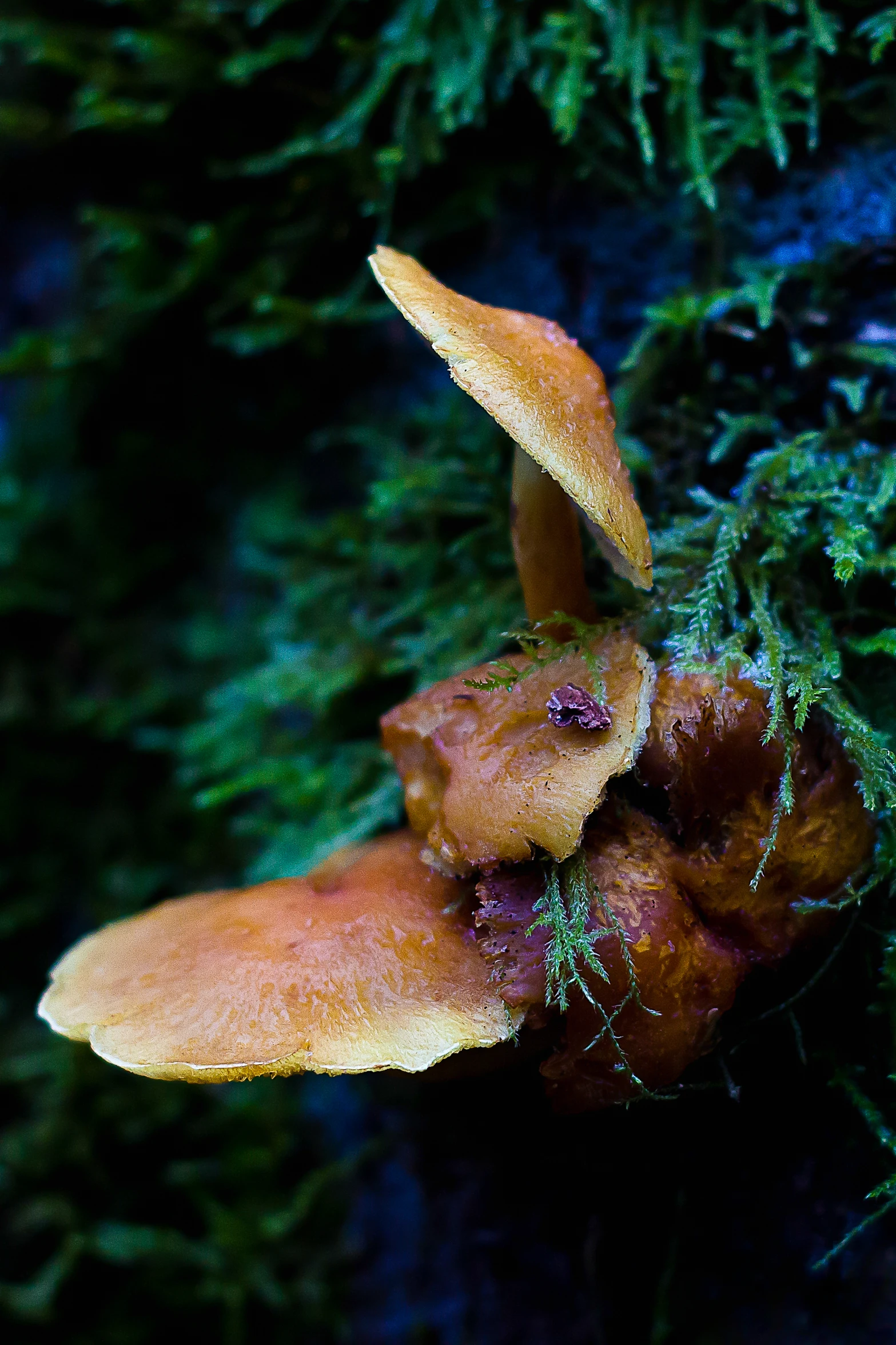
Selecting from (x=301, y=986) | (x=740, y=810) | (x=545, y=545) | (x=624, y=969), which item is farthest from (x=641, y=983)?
(x=545, y=545)

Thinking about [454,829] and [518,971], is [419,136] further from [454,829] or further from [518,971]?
[518,971]

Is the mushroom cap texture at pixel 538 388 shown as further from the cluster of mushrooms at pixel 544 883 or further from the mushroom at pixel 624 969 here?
the mushroom at pixel 624 969

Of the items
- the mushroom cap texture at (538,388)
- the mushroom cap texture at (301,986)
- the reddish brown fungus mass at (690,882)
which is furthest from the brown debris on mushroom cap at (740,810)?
the mushroom cap texture at (301,986)

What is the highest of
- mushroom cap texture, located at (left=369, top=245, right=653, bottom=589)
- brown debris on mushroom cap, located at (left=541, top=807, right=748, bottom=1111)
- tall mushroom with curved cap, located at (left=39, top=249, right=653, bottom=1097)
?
mushroom cap texture, located at (left=369, top=245, right=653, bottom=589)

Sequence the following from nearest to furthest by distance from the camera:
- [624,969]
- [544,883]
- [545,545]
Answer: [624,969] → [544,883] → [545,545]

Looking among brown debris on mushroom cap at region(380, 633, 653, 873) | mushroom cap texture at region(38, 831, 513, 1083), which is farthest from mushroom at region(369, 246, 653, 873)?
mushroom cap texture at region(38, 831, 513, 1083)

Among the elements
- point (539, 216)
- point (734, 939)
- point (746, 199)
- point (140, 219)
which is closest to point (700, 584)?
point (734, 939)

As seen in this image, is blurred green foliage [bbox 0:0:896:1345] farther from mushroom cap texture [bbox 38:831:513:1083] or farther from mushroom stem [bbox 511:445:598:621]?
mushroom cap texture [bbox 38:831:513:1083]

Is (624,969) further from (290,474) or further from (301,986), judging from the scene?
(290,474)

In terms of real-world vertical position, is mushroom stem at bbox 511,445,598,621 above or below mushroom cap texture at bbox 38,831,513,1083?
above
